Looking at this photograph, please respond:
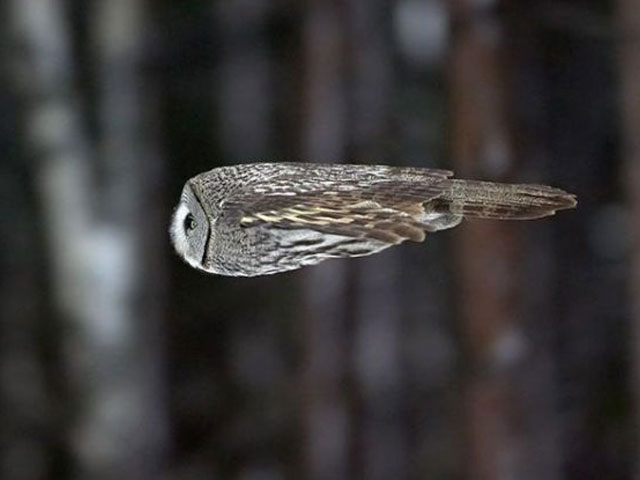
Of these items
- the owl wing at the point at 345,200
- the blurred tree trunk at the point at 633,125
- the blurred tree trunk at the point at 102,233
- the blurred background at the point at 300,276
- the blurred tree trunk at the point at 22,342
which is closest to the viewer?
the owl wing at the point at 345,200

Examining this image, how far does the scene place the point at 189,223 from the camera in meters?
0.48

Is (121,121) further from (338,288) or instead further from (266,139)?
(266,139)

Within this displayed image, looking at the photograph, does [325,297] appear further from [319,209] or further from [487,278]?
[319,209]

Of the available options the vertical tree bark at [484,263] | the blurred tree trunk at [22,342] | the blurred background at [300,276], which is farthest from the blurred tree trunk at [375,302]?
the blurred tree trunk at [22,342]

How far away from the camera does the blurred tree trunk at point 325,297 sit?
2.27 meters

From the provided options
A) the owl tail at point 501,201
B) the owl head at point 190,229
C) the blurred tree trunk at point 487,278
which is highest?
the owl tail at point 501,201

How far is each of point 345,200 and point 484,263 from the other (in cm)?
127

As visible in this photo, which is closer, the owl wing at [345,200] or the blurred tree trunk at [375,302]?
the owl wing at [345,200]

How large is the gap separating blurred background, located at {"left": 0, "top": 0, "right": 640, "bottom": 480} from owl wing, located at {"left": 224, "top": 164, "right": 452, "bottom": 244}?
Result: 3.85ft

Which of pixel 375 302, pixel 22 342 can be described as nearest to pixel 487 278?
pixel 375 302

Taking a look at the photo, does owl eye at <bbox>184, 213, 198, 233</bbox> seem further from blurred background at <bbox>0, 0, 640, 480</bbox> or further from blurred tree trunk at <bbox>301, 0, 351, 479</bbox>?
blurred tree trunk at <bbox>301, 0, 351, 479</bbox>

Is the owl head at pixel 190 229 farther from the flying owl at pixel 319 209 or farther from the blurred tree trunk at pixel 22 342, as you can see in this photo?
the blurred tree trunk at pixel 22 342

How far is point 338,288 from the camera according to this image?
257cm

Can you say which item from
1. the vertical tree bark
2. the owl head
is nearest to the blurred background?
the vertical tree bark
